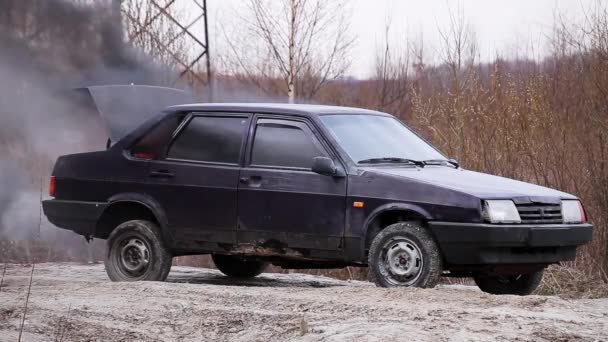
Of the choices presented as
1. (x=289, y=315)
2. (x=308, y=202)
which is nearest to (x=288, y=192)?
(x=308, y=202)

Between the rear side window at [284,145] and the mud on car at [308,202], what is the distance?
0.04 ft

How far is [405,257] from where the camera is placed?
848cm

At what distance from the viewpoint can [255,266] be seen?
11.2 m

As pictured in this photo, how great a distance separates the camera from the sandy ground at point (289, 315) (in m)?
6.70

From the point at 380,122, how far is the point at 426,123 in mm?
5386

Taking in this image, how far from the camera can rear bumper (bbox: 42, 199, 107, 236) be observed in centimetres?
995

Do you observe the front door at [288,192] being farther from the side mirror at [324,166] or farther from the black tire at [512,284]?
the black tire at [512,284]

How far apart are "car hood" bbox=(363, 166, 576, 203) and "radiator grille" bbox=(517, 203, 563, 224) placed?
48 mm

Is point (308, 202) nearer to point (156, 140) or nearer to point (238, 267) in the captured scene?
point (156, 140)

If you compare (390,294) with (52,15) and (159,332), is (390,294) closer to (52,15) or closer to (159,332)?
(159,332)

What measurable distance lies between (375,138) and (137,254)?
2486 mm

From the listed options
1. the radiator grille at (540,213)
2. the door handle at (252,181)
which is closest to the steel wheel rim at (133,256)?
the door handle at (252,181)

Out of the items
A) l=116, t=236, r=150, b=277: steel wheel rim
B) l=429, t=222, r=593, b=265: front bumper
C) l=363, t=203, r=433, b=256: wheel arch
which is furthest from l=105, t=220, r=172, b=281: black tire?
l=429, t=222, r=593, b=265: front bumper

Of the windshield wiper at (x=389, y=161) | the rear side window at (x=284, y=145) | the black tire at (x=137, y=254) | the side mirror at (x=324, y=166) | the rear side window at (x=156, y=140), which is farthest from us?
the rear side window at (x=156, y=140)
